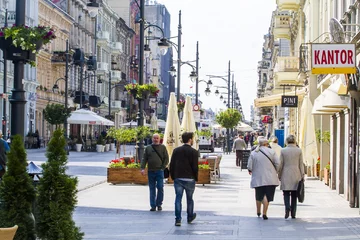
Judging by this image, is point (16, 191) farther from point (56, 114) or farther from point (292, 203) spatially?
point (56, 114)

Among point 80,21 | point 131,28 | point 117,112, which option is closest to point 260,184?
point 80,21

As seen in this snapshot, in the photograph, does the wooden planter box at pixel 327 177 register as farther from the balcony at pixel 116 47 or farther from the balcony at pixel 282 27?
the balcony at pixel 116 47

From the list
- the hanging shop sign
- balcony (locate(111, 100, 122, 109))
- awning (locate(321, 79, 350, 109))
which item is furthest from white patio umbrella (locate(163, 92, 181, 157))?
balcony (locate(111, 100, 122, 109))

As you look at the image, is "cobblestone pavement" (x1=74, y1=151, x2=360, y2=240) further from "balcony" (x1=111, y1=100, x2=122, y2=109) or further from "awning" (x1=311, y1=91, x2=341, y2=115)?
"balcony" (x1=111, y1=100, x2=122, y2=109)

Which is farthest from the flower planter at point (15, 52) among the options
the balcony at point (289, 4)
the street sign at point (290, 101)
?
the balcony at point (289, 4)

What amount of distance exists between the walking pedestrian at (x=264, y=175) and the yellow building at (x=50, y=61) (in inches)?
1990

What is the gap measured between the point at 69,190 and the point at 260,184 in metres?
7.47

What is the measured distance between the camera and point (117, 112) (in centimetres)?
10331

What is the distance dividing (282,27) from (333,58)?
35250 millimetres

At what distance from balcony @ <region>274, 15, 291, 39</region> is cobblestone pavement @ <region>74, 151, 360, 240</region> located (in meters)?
28.0

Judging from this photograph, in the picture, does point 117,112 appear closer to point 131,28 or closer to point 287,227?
point 131,28

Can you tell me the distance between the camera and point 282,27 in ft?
164

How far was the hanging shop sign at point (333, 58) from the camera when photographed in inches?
597

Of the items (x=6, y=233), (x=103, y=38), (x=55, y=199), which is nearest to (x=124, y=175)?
(x=55, y=199)
